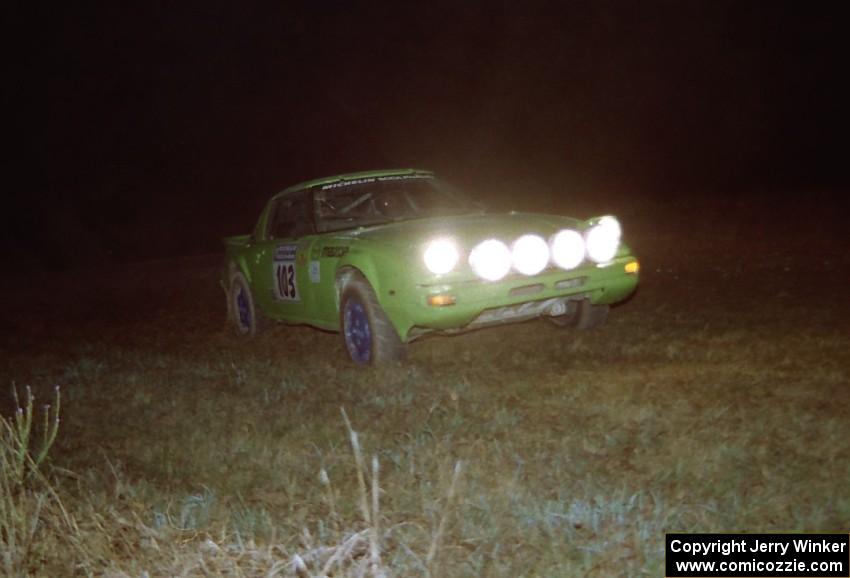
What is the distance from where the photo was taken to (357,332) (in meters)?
7.43

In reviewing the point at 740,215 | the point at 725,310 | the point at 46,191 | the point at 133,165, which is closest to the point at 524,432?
the point at 725,310

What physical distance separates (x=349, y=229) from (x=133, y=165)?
107 ft

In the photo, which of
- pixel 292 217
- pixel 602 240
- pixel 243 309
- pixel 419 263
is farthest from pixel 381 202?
pixel 243 309

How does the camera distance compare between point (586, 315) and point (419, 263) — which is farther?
point (586, 315)

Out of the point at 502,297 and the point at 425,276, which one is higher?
the point at 425,276

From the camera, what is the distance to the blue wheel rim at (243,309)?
31.1ft

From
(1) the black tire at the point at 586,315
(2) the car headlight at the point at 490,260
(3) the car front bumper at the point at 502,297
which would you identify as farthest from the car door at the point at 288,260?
(1) the black tire at the point at 586,315

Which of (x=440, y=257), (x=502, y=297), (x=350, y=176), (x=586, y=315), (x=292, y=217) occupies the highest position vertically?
(x=350, y=176)

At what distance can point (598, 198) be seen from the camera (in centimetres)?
2584

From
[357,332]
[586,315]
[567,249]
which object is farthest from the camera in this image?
[586,315]

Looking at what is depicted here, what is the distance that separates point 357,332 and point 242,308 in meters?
2.44

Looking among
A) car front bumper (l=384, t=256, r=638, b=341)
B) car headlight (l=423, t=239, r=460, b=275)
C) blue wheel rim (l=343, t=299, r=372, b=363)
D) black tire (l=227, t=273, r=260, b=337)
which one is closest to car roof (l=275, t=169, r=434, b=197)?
black tire (l=227, t=273, r=260, b=337)

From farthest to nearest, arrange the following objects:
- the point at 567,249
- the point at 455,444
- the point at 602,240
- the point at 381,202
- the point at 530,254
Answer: the point at 381,202
the point at 602,240
the point at 567,249
the point at 530,254
the point at 455,444

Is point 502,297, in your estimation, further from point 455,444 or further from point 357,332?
point 455,444
